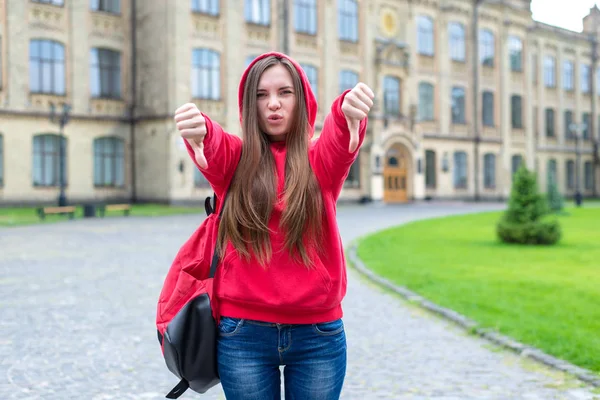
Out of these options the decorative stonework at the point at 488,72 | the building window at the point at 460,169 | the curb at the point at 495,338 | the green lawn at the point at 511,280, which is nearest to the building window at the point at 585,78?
the decorative stonework at the point at 488,72

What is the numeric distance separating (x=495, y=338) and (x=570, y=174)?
51.0 m

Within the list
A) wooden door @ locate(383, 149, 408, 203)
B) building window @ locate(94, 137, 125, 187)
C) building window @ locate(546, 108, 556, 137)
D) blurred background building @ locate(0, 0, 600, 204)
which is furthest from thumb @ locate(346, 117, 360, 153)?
building window @ locate(546, 108, 556, 137)

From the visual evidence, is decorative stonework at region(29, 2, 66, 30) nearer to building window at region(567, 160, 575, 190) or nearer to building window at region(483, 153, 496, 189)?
building window at region(483, 153, 496, 189)

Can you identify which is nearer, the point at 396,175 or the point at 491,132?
the point at 396,175

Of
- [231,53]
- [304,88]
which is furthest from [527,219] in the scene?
[231,53]

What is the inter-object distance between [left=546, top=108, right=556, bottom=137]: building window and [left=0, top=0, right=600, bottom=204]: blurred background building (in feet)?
4.78

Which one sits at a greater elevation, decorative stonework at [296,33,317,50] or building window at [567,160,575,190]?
decorative stonework at [296,33,317,50]

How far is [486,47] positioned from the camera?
145 feet

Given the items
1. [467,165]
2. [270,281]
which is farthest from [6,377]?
[467,165]

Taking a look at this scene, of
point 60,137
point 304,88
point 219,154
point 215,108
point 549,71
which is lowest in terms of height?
point 219,154

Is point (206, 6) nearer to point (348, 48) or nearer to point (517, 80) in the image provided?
point (348, 48)

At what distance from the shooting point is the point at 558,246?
14.8 meters

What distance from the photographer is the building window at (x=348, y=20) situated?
36.7 metres

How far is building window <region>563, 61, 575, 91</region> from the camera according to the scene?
5184cm
